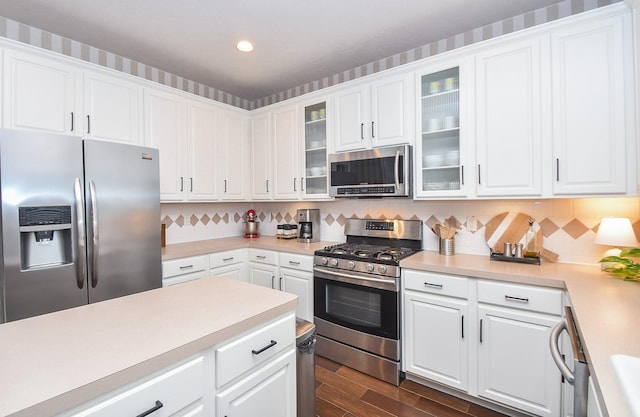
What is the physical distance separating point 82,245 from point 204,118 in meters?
1.70

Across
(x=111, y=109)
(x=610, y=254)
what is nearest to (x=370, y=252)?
(x=610, y=254)

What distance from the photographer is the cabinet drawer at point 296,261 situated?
2.78 m

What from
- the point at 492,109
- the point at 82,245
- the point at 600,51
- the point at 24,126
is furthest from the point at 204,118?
the point at 600,51

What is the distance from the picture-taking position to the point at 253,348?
1145mm

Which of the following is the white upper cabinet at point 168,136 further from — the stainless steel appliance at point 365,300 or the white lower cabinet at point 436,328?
the white lower cabinet at point 436,328

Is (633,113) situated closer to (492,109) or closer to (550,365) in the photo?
(492,109)

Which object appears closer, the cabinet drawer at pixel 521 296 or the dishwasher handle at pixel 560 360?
the dishwasher handle at pixel 560 360

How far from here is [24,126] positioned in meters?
2.06

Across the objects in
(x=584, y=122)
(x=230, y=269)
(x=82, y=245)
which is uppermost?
(x=584, y=122)

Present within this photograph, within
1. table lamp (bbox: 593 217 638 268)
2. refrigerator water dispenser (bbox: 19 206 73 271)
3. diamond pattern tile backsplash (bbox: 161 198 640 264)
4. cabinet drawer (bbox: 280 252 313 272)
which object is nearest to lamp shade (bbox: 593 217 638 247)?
table lamp (bbox: 593 217 638 268)

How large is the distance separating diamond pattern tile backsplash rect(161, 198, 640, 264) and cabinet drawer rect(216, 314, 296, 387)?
5.94 ft

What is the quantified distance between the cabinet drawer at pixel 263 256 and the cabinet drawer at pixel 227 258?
0.09m

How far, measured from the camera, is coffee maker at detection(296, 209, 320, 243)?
3.31m

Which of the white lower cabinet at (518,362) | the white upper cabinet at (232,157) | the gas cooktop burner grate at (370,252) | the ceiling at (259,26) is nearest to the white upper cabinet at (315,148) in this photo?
the ceiling at (259,26)
